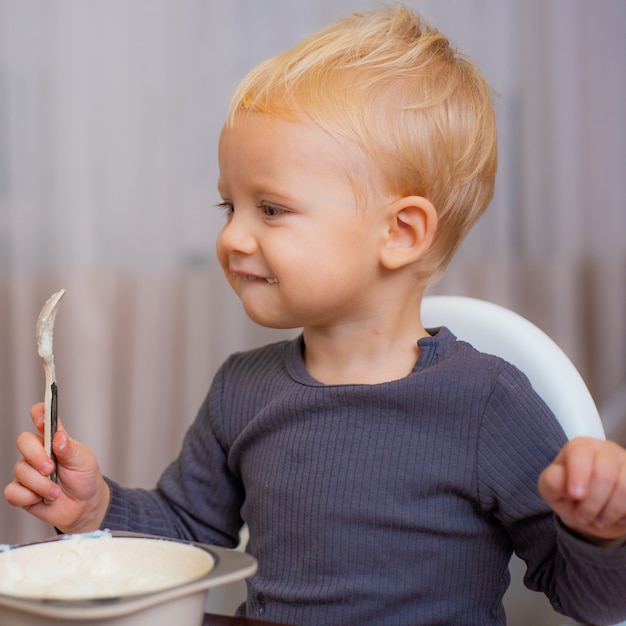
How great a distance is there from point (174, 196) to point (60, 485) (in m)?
1.05

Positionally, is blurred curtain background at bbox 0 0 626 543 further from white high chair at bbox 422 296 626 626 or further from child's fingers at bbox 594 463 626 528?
child's fingers at bbox 594 463 626 528

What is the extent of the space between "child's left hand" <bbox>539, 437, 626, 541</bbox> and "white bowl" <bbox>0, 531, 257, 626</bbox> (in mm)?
228

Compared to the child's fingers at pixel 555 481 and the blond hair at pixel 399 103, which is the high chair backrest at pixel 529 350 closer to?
the blond hair at pixel 399 103

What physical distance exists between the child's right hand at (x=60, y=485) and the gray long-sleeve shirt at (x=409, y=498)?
16cm

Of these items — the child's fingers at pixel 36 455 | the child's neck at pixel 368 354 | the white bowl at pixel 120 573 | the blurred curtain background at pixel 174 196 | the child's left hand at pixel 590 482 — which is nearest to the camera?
the white bowl at pixel 120 573

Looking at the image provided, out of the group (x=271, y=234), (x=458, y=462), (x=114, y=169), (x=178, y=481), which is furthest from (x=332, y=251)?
(x=114, y=169)

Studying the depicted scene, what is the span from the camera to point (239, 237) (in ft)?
2.91

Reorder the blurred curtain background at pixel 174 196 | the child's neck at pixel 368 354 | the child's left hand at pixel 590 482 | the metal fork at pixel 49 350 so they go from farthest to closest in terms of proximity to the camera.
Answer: the blurred curtain background at pixel 174 196 → the child's neck at pixel 368 354 → the metal fork at pixel 49 350 → the child's left hand at pixel 590 482

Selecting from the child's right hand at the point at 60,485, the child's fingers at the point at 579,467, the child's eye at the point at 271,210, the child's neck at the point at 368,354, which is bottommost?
the child's right hand at the point at 60,485

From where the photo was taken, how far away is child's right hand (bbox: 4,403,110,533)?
2.76 ft

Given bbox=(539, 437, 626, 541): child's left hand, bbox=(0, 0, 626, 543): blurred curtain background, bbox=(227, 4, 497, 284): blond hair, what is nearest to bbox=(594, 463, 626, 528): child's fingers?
bbox=(539, 437, 626, 541): child's left hand

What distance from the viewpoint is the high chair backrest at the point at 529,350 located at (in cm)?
90

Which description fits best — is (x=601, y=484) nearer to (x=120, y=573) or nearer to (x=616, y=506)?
(x=616, y=506)

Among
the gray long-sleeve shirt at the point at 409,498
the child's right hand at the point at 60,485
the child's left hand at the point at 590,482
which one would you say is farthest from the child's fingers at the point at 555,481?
the child's right hand at the point at 60,485
